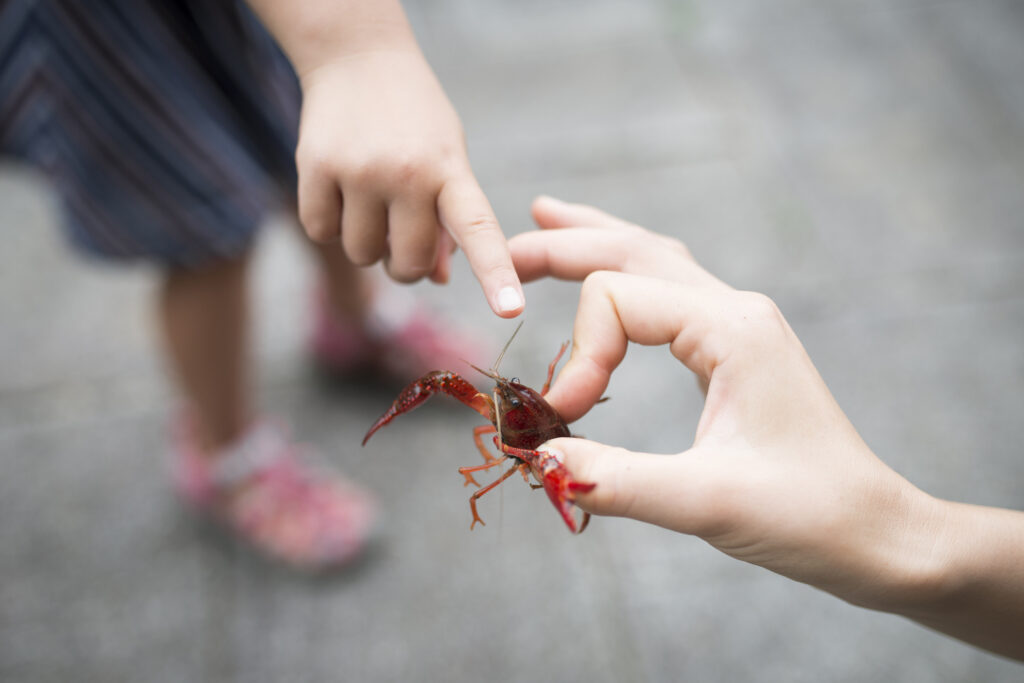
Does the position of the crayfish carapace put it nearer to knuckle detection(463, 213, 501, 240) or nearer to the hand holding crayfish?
the hand holding crayfish

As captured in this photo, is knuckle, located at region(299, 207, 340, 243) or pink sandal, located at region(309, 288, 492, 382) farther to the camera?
pink sandal, located at region(309, 288, 492, 382)

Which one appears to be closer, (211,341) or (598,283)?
(598,283)

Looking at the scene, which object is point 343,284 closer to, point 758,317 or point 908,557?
point 758,317

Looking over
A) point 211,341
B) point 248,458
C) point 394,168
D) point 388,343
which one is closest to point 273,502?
point 248,458

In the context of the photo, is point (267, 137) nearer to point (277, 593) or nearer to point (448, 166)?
point (448, 166)

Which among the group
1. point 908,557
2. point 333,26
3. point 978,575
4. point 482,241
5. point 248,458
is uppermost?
point 333,26

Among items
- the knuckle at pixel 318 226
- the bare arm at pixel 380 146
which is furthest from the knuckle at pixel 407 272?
the knuckle at pixel 318 226

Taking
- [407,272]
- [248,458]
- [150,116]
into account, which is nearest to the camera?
[407,272]

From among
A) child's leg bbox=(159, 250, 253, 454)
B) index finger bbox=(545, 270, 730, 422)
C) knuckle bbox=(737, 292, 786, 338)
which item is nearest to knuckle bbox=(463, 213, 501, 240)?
index finger bbox=(545, 270, 730, 422)
